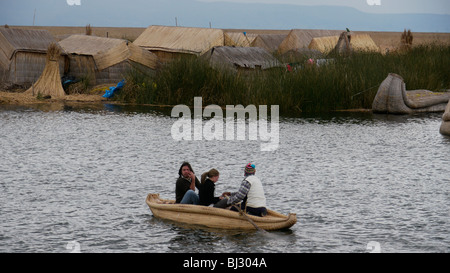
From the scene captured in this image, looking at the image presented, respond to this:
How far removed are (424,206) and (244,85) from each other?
63.5 feet

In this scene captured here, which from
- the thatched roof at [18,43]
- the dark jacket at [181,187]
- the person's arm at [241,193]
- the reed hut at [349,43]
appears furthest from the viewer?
the reed hut at [349,43]

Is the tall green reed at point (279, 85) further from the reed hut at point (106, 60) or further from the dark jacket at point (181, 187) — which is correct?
the dark jacket at point (181, 187)

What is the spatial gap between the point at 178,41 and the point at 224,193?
3358 cm

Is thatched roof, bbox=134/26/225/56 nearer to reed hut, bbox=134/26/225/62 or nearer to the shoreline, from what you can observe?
reed hut, bbox=134/26/225/62

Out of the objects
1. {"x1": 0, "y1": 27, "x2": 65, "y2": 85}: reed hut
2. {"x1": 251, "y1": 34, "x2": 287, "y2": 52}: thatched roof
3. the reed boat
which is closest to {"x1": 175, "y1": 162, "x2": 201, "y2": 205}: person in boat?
the reed boat

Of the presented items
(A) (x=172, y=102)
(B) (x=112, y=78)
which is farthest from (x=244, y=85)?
(B) (x=112, y=78)

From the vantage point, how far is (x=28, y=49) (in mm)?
41625

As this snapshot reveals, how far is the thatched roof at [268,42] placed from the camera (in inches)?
2173

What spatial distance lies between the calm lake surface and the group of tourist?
1.85 ft

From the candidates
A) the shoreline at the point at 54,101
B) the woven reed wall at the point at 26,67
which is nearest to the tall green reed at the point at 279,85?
the shoreline at the point at 54,101

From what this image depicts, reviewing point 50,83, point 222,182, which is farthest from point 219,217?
point 50,83

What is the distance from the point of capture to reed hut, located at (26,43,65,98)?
40062 mm

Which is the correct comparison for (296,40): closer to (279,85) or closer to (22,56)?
(279,85)

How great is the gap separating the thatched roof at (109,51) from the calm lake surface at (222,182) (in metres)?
9.77
